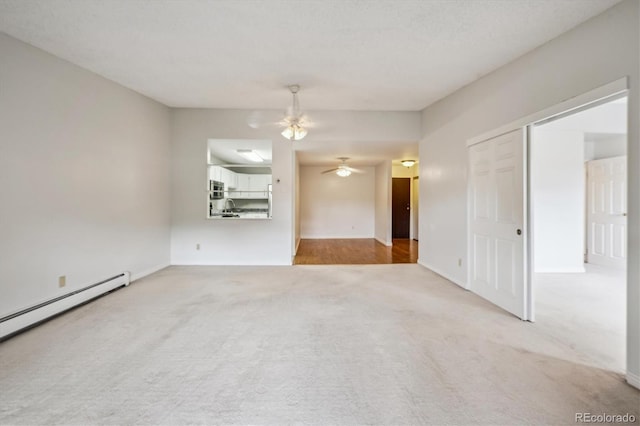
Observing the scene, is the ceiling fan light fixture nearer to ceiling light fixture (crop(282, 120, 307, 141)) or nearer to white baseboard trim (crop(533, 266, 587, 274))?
ceiling light fixture (crop(282, 120, 307, 141))

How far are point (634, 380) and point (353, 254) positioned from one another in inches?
195

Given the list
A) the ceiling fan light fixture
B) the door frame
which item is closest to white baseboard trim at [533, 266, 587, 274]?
the door frame

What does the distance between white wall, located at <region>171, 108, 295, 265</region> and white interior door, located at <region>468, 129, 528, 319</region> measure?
3.04 m

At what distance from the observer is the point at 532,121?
9.16 feet

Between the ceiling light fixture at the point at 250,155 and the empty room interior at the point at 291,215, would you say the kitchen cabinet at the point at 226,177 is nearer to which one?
the empty room interior at the point at 291,215

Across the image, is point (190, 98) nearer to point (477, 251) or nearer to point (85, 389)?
point (85, 389)

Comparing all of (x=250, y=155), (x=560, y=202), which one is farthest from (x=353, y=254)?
(x=560, y=202)

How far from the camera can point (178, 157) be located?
5230mm

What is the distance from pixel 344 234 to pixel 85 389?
27.3ft

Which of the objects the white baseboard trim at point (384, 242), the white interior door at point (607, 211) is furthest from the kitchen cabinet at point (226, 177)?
the white interior door at point (607, 211)

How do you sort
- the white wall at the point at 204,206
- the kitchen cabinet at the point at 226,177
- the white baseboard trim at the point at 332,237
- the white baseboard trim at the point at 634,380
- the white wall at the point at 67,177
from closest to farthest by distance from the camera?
the white baseboard trim at the point at 634,380
the white wall at the point at 67,177
the white wall at the point at 204,206
the kitchen cabinet at the point at 226,177
the white baseboard trim at the point at 332,237

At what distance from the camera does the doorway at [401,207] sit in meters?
9.88

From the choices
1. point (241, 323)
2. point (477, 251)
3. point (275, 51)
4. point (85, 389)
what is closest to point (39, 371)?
point (85, 389)

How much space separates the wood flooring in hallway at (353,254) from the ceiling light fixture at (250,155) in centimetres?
213
